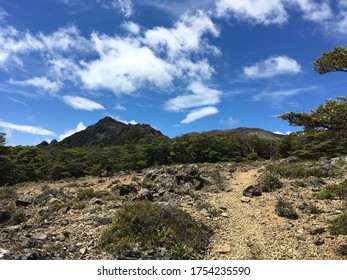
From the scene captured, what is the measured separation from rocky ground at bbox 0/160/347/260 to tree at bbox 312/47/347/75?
5.50m

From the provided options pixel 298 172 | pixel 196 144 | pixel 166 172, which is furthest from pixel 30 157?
pixel 298 172

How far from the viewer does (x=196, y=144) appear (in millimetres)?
47750

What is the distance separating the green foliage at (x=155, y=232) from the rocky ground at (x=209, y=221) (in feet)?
1.38

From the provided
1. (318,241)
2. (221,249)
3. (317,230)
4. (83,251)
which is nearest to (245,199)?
(317,230)

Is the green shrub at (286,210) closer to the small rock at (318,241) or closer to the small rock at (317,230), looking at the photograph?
the small rock at (317,230)

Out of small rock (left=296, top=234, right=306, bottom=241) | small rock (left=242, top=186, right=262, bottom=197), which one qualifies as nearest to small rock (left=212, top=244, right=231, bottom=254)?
small rock (left=296, top=234, right=306, bottom=241)

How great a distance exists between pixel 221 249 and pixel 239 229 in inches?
89.1

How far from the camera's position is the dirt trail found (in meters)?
10.6

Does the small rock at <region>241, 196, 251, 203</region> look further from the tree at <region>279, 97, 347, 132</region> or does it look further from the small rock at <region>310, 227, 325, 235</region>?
the tree at <region>279, 97, 347, 132</region>

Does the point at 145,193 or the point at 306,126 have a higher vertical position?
the point at 306,126

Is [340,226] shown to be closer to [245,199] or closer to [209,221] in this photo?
[209,221]

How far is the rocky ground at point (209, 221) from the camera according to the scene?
34.4 feet

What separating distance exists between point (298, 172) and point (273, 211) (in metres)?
8.52
